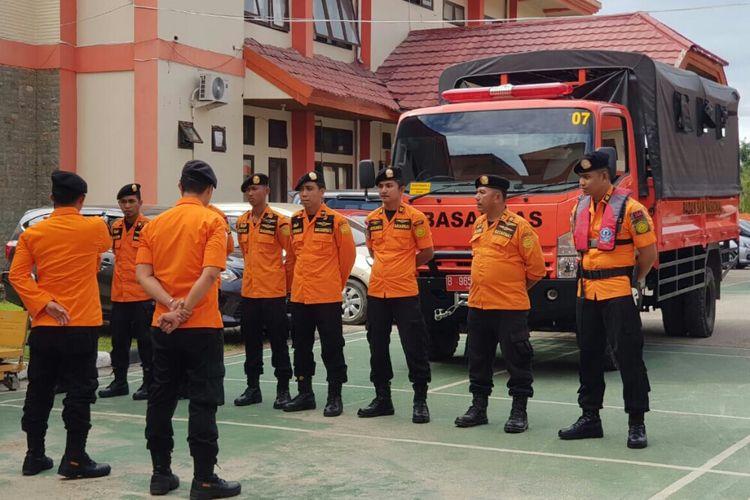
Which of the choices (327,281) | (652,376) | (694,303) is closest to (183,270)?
(327,281)

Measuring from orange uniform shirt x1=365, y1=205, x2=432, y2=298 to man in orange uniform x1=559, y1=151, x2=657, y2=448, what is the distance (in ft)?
5.12

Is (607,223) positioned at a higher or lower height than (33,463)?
higher

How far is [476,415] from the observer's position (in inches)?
359

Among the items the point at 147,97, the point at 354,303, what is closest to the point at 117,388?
the point at 354,303

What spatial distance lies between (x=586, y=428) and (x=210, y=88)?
44.7ft

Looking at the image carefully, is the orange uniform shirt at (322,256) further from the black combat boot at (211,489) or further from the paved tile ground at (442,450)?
the black combat boot at (211,489)

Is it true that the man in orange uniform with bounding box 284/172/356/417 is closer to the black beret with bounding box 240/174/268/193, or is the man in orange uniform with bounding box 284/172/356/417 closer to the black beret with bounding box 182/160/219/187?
the black beret with bounding box 240/174/268/193

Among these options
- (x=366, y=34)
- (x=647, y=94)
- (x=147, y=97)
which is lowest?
(x=647, y=94)

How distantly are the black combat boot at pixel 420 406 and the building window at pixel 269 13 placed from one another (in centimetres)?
1439

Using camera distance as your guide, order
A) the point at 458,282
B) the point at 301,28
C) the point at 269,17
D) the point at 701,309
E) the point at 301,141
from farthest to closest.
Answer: the point at 301,141 → the point at 301,28 → the point at 269,17 → the point at 701,309 → the point at 458,282

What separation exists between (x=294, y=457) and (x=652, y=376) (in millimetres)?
5020

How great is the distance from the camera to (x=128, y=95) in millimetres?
20344

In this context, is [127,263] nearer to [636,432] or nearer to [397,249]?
[397,249]

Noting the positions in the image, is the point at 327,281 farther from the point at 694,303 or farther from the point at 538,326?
the point at 694,303
